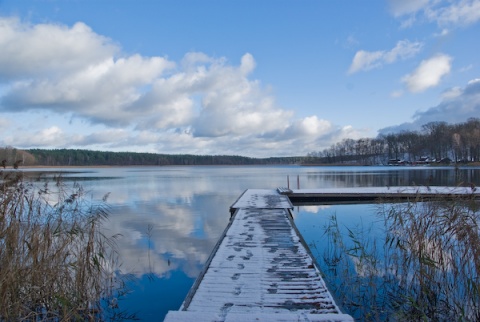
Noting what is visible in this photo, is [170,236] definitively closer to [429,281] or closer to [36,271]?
[36,271]

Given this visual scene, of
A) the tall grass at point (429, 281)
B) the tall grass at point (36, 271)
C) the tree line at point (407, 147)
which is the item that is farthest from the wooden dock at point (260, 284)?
the tree line at point (407, 147)

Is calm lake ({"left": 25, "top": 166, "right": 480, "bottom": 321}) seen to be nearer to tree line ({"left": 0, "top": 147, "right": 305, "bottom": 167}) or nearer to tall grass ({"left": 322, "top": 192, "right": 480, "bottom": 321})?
tall grass ({"left": 322, "top": 192, "right": 480, "bottom": 321})

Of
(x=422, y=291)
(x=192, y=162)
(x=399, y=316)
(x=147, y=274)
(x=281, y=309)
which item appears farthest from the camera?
(x=192, y=162)

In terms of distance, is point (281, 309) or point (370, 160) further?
point (370, 160)

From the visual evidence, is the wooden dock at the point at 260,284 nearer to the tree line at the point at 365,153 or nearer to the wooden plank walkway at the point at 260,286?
the wooden plank walkway at the point at 260,286

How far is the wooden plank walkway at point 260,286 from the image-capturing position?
135 inches

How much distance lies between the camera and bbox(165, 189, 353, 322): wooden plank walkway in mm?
3420

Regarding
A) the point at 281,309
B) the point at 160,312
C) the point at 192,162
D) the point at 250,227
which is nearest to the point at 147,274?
the point at 160,312

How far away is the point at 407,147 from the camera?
3329 inches

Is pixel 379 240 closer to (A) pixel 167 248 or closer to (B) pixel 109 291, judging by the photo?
(A) pixel 167 248

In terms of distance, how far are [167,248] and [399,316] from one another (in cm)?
573

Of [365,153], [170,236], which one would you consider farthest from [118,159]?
[170,236]

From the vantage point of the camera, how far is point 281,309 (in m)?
3.68

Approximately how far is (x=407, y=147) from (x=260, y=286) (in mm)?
91541
